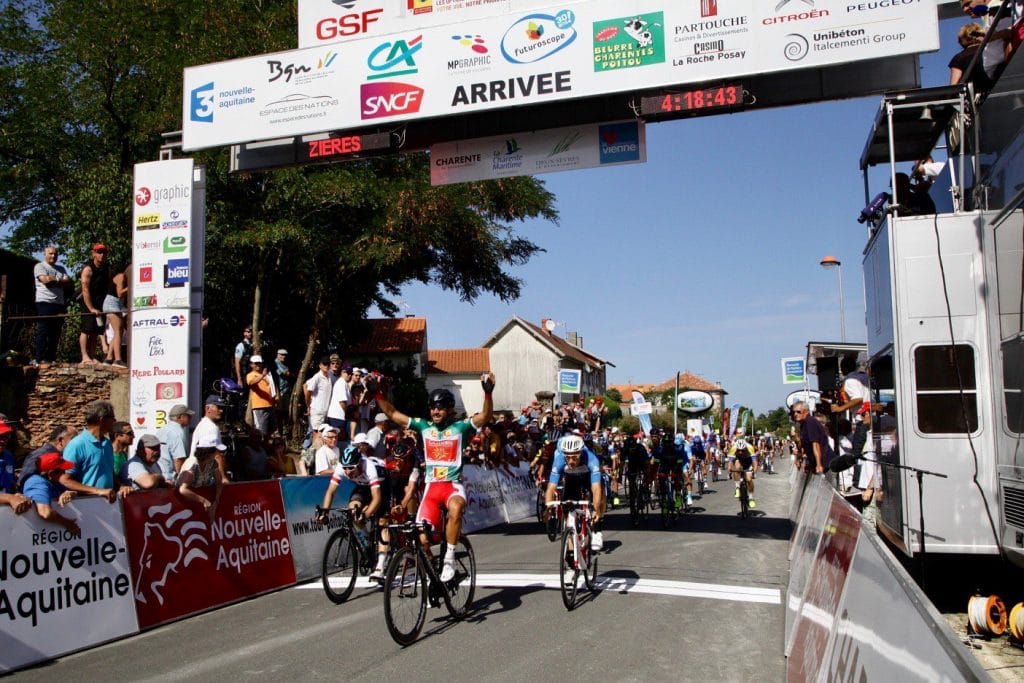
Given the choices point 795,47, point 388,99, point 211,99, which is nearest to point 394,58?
point 388,99

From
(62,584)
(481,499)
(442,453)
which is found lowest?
(481,499)

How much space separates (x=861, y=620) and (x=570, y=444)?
23.2ft

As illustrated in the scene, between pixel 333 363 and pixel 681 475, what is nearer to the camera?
pixel 333 363

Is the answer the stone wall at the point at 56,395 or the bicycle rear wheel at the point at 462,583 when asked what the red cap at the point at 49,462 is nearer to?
the bicycle rear wheel at the point at 462,583

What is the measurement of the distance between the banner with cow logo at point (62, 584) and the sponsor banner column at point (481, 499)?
892 centimetres

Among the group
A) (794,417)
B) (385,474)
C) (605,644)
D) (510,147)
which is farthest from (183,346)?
(794,417)

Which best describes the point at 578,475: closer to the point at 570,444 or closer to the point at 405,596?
the point at 570,444

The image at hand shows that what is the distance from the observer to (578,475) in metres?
10.7

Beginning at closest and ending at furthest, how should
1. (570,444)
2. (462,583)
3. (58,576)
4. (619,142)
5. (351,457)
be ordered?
1. (58,576)
2. (462,583)
3. (351,457)
4. (570,444)
5. (619,142)

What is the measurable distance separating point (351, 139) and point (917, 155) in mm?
8732

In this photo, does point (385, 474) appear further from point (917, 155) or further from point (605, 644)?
point (917, 155)

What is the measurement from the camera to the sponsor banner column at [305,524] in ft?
36.3

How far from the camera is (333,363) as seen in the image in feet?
54.1

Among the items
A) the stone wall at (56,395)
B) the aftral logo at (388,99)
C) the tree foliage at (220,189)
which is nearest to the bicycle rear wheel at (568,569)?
the aftral logo at (388,99)
